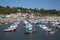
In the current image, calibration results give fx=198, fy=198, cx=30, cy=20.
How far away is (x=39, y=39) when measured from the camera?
19.8 metres

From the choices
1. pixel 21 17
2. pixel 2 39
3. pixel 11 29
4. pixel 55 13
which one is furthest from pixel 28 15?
pixel 2 39

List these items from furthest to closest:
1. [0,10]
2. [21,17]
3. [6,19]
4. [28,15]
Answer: [28,15], [21,17], [0,10], [6,19]

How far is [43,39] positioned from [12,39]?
313 cm

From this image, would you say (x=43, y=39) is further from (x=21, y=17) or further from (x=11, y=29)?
(x=21, y=17)

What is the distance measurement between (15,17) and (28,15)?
9673mm

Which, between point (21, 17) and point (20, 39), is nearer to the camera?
point (20, 39)

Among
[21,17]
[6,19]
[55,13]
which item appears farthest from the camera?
[55,13]

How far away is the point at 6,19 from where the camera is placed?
49781 mm

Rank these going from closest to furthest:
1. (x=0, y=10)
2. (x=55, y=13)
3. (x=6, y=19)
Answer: (x=6, y=19) < (x=0, y=10) < (x=55, y=13)

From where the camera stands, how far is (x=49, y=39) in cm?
1998

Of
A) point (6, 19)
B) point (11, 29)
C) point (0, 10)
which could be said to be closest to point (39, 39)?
point (11, 29)

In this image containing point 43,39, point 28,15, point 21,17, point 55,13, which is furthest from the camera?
point 55,13

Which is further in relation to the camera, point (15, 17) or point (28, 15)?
point (28, 15)

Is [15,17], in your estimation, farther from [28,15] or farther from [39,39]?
[39,39]
